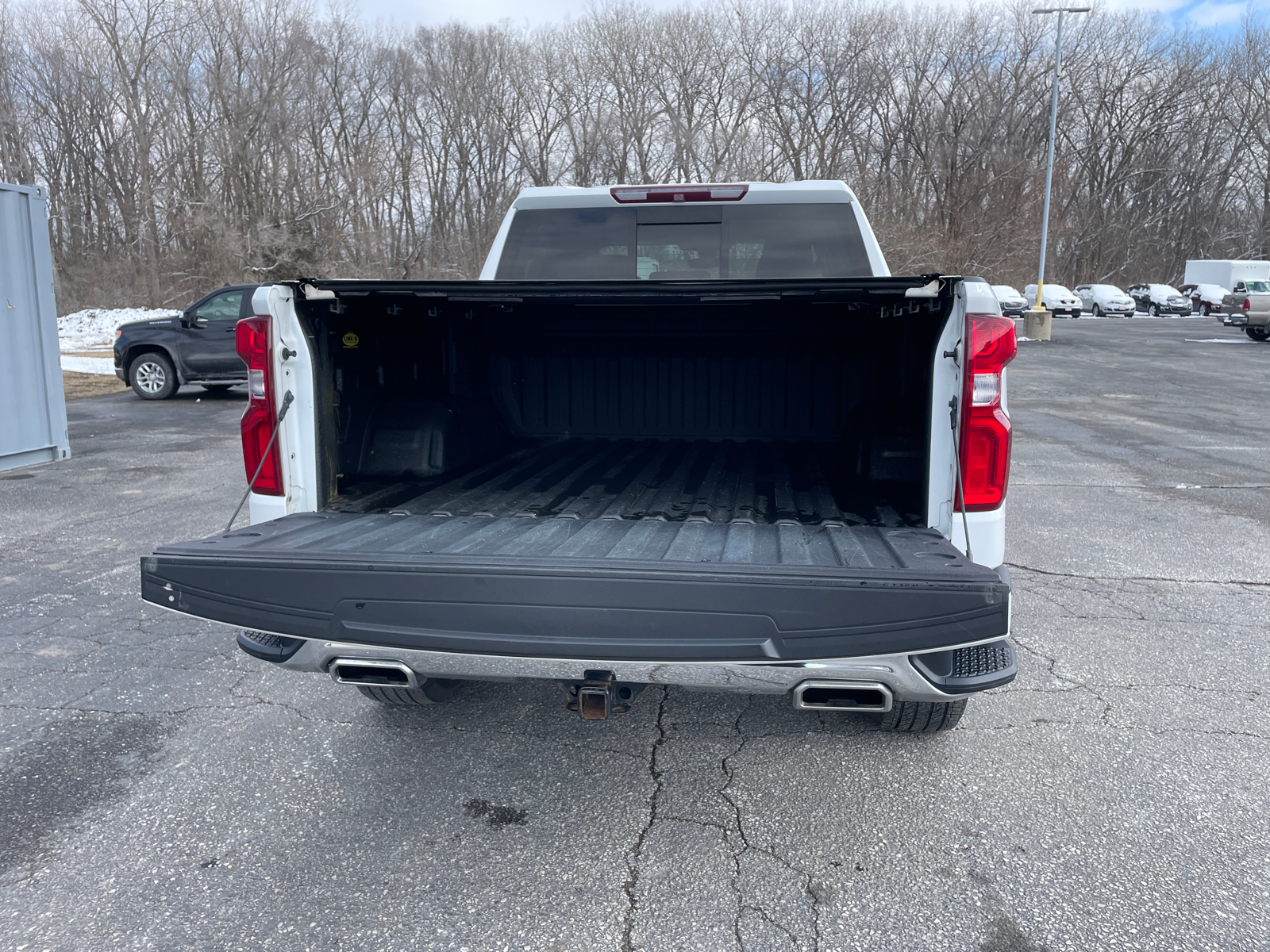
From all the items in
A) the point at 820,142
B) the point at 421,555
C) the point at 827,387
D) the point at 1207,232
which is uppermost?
the point at 820,142

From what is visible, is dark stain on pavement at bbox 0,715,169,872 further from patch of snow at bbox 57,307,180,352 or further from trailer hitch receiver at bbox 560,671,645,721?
patch of snow at bbox 57,307,180,352

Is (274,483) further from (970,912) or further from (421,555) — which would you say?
(970,912)

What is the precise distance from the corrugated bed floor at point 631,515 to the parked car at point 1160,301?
49.3 meters

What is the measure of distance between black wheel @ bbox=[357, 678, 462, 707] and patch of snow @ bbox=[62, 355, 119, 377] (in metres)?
18.4

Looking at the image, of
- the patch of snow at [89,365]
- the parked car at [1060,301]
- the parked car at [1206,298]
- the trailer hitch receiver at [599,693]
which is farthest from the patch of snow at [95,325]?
the parked car at [1206,298]

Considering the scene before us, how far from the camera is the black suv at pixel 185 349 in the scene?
14.0m

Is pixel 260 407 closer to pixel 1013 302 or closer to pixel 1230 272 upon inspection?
pixel 1013 302

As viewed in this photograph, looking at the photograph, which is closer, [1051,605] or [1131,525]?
[1051,605]

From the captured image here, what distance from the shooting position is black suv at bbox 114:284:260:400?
550 inches

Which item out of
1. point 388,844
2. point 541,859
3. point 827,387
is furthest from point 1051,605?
point 388,844

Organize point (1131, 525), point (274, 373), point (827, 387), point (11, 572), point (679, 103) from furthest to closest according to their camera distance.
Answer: point (679, 103) < point (1131, 525) < point (11, 572) < point (827, 387) < point (274, 373)

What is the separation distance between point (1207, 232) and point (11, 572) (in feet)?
230

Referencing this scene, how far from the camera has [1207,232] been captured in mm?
58250

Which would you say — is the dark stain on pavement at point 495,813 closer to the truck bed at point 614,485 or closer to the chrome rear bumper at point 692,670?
the chrome rear bumper at point 692,670
